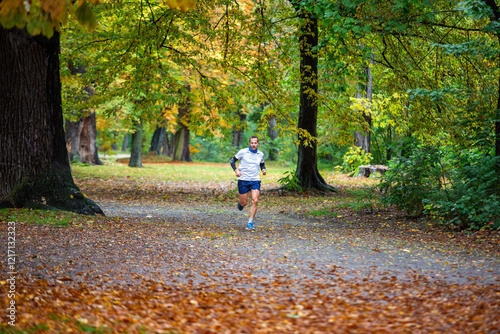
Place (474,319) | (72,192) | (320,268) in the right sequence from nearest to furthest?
1. (474,319)
2. (320,268)
3. (72,192)

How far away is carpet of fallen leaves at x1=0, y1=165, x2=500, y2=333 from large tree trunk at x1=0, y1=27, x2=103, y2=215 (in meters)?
0.67

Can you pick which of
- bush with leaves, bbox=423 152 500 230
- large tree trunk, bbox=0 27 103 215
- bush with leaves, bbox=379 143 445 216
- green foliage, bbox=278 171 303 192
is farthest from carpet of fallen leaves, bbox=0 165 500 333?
green foliage, bbox=278 171 303 192

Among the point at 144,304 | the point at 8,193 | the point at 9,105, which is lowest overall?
the point at 144,304

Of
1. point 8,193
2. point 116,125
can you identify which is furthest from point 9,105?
point 116,125

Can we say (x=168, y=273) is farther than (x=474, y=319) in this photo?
Yes

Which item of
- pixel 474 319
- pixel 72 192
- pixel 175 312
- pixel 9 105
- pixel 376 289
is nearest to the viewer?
pixel 474 319

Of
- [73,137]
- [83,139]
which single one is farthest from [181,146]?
[73,137]

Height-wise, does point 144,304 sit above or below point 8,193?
below

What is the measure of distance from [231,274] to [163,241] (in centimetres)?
205

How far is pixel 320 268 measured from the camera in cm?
633

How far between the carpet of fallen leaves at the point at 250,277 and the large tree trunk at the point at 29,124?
2.20 feet

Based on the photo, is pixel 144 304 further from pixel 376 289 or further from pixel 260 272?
pixel 376 289

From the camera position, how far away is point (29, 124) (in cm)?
866

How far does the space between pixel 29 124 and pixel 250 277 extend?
5.50m
